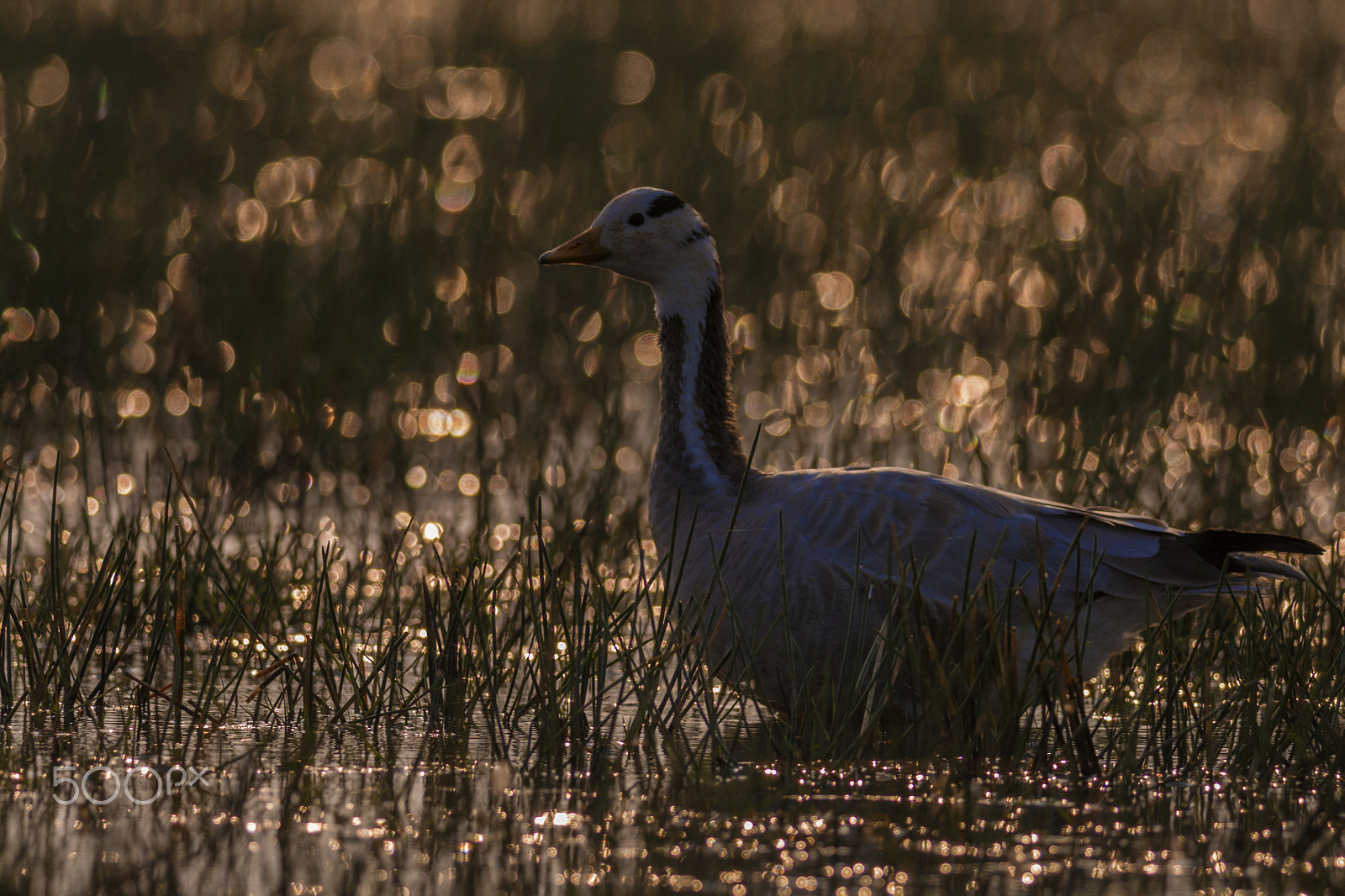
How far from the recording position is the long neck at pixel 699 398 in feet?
21.7

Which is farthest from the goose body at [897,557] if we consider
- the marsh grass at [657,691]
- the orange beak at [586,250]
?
the orange beak at [586,250]

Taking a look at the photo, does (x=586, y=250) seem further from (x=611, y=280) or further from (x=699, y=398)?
(x=611, y=280)

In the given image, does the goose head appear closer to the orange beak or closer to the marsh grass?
the orange beak

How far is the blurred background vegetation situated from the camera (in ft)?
30.6

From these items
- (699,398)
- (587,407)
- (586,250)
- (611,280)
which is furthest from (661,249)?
(611,280)

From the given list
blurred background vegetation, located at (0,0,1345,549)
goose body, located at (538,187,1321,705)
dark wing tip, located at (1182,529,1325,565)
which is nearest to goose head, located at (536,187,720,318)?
goose body, located at (538,187,1321,705)

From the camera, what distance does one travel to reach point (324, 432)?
9.34 metres

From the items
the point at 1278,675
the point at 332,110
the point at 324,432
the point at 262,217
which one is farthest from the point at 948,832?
the point at 332,110

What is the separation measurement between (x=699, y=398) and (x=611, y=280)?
204 inches

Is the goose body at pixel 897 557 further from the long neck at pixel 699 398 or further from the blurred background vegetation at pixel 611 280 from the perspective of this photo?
the blurred background vegetation at pixel 611 280

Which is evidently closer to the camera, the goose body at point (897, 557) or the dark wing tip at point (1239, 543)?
the dark wing tip at point (1239, 543)

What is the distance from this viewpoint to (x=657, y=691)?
216 inches

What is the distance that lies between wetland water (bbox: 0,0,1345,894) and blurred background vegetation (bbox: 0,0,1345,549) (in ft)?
0.17

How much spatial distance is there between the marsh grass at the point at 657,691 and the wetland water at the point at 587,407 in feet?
0.11
